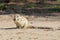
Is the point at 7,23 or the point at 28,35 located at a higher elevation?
the point at 28,35

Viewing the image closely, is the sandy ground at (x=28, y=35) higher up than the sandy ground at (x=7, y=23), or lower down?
higher up

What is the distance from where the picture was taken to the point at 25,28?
13641 millimetres

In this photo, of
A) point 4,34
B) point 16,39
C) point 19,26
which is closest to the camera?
point 16,39

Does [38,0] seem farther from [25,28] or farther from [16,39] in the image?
[16,39]

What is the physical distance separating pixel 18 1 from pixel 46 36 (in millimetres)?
20437

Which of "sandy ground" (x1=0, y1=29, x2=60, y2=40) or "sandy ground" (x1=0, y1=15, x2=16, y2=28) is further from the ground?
"sandy ground" (x1=0, y1=29, x2=60, y2=40)

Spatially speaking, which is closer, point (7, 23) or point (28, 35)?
point (28, 35)

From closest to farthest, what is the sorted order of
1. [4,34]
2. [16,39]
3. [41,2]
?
[16,39], [4,34], [41,2]

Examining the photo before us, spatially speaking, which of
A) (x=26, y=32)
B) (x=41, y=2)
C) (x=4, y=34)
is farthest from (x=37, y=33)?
(x=41, y=2)

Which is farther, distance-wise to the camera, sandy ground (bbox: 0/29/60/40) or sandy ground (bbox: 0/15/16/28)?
sandy ground (bbox: 0/15/16/28)

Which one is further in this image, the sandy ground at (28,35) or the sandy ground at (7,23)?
the sandy ground at (7,23)

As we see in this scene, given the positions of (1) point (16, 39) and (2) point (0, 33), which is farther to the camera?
(2) point (0, 33)

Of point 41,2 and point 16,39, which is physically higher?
point 16,39

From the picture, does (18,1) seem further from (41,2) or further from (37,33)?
(37,33)
